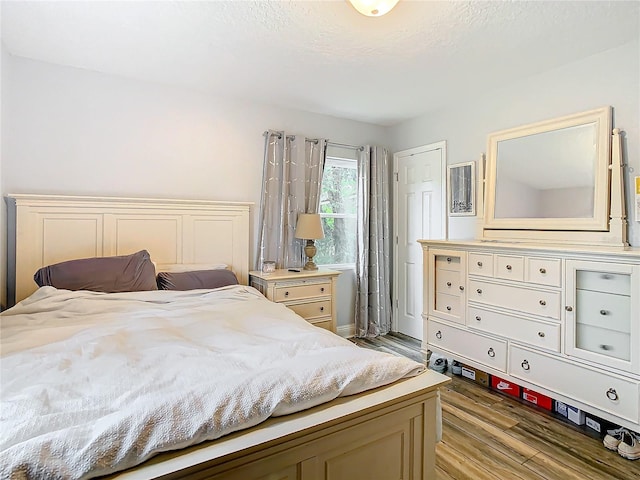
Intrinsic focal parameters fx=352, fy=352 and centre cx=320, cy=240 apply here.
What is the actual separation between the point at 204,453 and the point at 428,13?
2.26m

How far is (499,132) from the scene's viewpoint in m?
2.96

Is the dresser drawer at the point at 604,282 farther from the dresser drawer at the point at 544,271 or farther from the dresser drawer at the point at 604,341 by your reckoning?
the dresser drawer at the point at 604,341

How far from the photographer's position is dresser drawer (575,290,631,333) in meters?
1.98

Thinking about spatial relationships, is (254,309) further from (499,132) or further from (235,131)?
(499,132)

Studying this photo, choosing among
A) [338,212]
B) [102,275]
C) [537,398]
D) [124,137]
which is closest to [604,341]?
[537,398]

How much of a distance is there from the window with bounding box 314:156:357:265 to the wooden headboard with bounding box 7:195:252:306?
98 cm

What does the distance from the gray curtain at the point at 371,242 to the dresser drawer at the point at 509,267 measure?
156cm

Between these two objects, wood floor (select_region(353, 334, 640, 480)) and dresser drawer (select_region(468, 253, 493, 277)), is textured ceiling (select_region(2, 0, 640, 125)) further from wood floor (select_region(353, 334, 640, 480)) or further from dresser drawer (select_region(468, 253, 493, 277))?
wood floor (select_region(353, 334, 640, 480))

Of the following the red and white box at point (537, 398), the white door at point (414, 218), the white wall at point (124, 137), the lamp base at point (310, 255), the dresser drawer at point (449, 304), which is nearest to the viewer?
the red and white box at point (537, 398)

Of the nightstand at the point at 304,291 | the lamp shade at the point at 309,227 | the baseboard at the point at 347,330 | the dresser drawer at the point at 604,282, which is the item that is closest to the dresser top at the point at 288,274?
the nightstand at the point at 304,291

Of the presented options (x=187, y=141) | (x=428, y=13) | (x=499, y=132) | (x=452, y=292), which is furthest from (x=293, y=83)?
(x=452, y=292)

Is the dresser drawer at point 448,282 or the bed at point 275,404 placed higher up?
the dresser drawer at point 448,282

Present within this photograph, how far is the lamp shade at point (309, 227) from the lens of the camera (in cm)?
339

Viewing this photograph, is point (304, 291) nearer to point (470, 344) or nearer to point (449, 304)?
point (449, 304)
